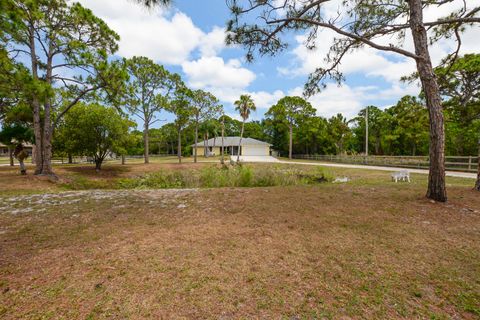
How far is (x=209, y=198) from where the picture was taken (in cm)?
519

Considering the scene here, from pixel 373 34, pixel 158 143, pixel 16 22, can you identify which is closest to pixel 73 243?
pixel 16 22

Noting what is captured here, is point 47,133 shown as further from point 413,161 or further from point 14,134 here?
point 413,161

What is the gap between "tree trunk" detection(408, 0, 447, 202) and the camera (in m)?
4.46

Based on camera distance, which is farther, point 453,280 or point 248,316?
point 453,280

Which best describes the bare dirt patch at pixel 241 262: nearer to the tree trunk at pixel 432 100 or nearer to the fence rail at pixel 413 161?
the tree trunk at pixel 432 100

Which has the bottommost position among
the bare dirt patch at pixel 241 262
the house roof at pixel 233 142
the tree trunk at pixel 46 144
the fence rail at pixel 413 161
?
the bare dirt patch at pixel 241 262

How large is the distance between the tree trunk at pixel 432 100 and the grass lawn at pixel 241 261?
66 cm

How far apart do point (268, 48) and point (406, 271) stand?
5243mm

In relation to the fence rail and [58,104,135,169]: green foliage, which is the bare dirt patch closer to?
[58,104,135,169]: green foliage

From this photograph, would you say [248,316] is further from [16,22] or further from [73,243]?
[16,22]

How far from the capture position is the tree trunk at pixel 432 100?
4461 millimetres

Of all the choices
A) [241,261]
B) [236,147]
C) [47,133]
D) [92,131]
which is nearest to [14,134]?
[92,131]

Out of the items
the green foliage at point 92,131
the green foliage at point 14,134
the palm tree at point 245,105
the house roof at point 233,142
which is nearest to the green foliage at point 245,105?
the palm tree at point 245,105

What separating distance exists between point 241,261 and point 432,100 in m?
5.13
